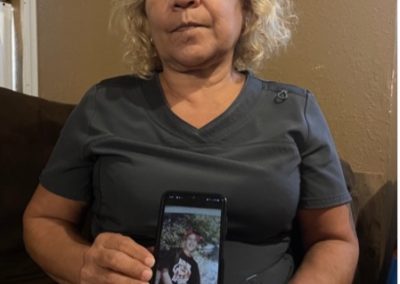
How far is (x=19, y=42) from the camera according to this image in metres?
1.47

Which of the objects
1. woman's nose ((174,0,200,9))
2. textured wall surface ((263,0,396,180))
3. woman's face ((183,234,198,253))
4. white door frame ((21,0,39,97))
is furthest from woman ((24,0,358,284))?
white door frame ((21,0,39,97))

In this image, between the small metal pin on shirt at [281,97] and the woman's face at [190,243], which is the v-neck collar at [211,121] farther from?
the woman's face at [190,243]

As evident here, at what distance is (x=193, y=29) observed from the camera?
0.77 metres

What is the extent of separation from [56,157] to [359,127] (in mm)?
616

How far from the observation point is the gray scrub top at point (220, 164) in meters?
0.73

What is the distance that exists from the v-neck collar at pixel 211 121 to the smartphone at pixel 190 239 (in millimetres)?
138

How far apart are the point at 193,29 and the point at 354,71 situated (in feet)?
1.41

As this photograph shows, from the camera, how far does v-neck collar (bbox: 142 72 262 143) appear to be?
0.76 meters

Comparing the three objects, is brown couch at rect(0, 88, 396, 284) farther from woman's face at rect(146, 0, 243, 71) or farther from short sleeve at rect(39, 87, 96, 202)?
woman's face at rect(146, 0, 243, 71)

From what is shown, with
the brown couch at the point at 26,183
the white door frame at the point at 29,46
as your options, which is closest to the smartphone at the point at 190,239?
the brown couch at the point at 26,183

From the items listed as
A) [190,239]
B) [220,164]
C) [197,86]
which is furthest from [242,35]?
[190,239]

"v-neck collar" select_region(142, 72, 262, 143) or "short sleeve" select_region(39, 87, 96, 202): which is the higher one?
"v-neck collar" select_region(142, 72, 262, 143)

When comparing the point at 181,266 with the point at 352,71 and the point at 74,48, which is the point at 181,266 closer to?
the point at 352,71

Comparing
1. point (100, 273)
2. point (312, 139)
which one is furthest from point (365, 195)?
point (100, 273)
